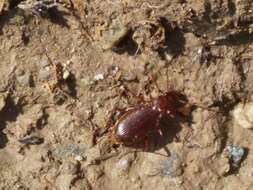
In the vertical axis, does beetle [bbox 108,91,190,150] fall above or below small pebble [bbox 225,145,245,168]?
above

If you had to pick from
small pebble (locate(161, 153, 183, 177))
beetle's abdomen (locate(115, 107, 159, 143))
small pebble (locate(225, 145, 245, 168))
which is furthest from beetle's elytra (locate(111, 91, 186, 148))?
small pebble (locate(225, 145, 245, 168))

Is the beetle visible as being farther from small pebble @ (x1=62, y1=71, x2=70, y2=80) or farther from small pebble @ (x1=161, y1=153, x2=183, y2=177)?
small pebble @ (x1=62, y1=71, x2=70, y2=80)

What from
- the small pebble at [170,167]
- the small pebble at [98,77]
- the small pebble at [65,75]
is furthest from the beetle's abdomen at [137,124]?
the small pebble at [65,75]

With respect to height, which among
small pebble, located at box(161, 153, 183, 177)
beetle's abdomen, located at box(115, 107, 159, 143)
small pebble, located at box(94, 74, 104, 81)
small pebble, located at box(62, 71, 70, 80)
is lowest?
small pebble, located at box(161, 153, 183, 177)

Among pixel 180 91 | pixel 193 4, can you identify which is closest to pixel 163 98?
pixel 180 91

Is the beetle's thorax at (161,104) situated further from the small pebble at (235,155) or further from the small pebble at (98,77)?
the small pebble at (235,155)

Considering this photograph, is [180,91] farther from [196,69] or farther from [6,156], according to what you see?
[6,156]

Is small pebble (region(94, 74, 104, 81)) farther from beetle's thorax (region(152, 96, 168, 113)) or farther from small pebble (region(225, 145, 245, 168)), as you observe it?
small pebble (region(225, 145, 245, 168))
